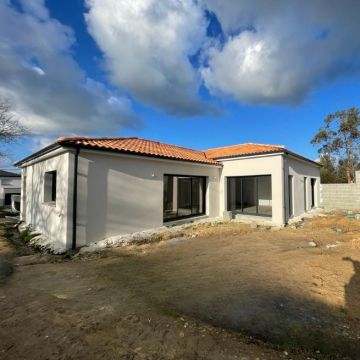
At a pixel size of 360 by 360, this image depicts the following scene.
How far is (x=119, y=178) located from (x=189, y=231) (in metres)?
4.02

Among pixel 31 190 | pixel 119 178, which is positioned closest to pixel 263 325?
pixel 119 178

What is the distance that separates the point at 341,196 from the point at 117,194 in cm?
1793

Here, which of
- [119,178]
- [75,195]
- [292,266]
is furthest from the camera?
[119,178]

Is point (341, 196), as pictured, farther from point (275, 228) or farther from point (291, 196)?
point (275, 228)

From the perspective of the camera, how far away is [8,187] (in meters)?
29.2

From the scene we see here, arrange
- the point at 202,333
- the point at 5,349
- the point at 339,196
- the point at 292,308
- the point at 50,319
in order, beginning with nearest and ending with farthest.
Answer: the point at 5,349, the point at 202,333, the point at 50,319, the point at 292,308, the point at 339,196

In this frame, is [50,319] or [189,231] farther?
[189,231]

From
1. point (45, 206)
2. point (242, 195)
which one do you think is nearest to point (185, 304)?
point (45, 206)

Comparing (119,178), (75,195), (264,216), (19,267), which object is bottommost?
(19,267)

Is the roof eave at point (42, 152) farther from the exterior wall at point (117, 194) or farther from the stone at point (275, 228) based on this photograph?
the stone at point (275, 228)

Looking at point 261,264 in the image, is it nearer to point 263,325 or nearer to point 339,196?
point 263,325

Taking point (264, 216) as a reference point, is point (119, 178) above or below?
above

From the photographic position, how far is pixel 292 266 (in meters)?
6.04

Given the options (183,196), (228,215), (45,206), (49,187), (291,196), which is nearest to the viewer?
(45,206)
